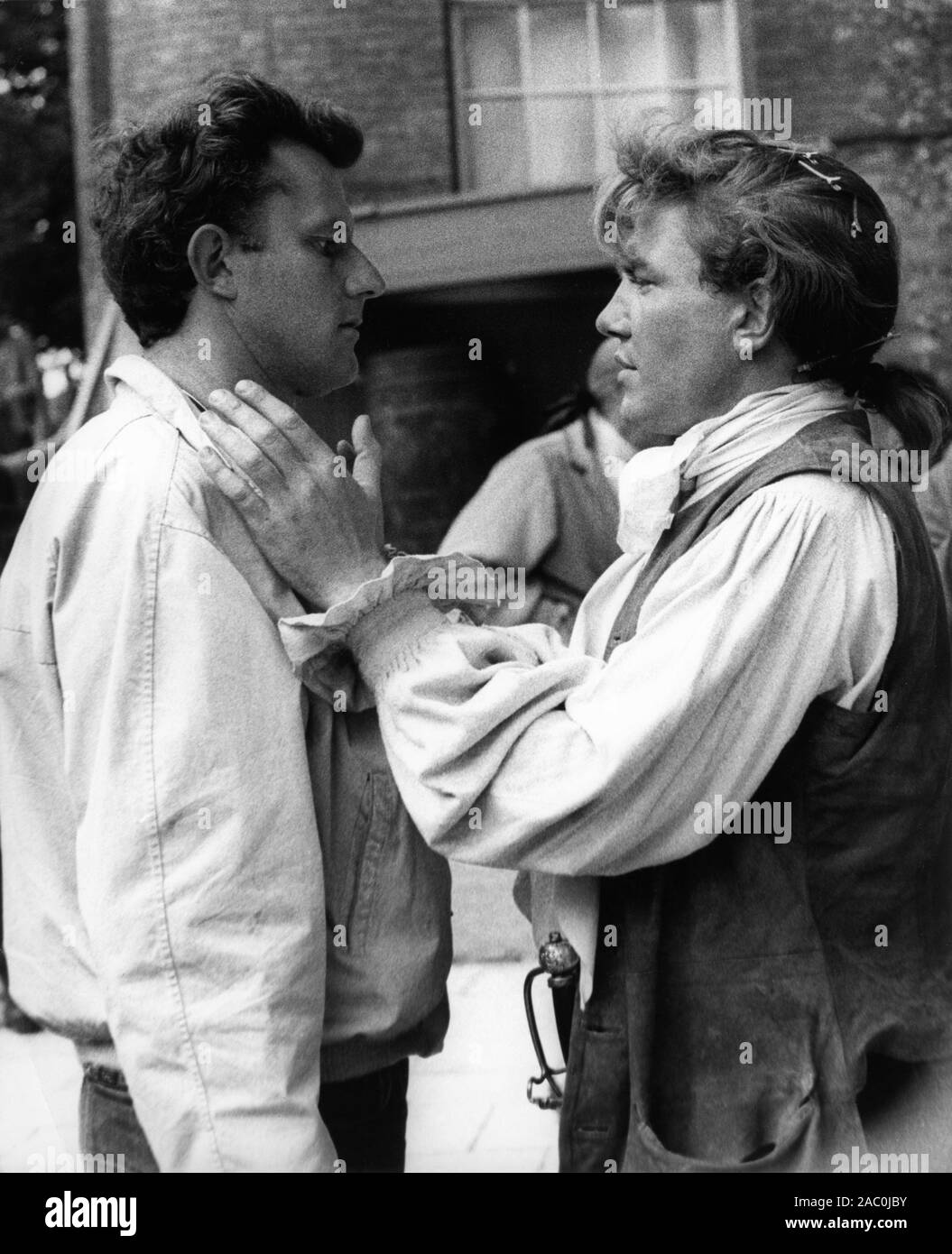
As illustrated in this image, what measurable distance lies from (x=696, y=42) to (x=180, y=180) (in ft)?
10.9

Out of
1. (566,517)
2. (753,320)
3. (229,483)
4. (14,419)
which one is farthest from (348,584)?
(14,419)

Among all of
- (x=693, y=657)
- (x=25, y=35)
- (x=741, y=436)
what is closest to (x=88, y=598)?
(x=693, y=657)

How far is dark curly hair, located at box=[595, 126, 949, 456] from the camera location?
5.65 ft

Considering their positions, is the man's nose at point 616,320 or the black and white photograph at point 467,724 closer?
the black and white photograph at point 467,724

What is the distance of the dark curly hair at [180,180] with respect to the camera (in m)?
1.78

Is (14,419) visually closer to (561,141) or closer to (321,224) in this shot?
(561,141)

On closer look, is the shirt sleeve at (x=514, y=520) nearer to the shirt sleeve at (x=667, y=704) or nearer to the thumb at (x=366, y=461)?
the thumb at (x=366, y=461)

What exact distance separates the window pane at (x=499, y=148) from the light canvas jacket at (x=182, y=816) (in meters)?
3.26

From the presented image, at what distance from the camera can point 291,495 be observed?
5.52 ft

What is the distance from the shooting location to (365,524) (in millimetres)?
1729

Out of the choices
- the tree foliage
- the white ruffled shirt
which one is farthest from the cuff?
the tree foliage

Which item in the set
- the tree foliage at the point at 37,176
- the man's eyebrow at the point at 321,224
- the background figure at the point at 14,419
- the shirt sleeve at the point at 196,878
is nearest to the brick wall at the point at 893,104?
the tree foliage at the point at 37,176

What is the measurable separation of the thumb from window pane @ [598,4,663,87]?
3.22 metres

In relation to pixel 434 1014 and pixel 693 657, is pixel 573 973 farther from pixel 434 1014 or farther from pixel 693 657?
pixel 693 657
